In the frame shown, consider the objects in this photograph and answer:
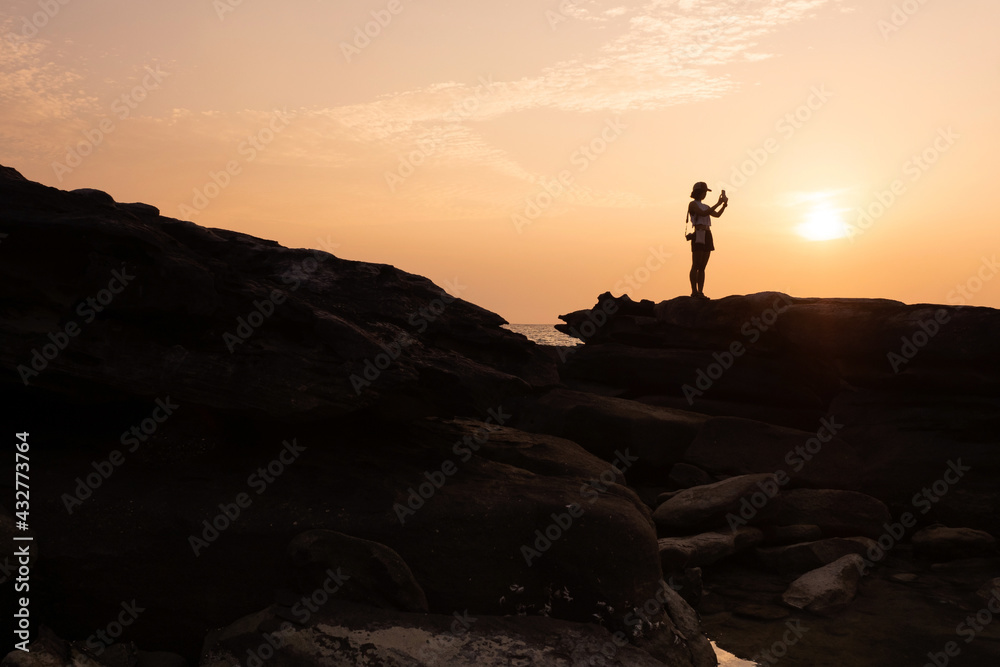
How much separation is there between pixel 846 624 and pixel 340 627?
6894 mm

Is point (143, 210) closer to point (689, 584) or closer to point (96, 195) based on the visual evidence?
point (96, 195)

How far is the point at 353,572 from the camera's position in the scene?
800 cm

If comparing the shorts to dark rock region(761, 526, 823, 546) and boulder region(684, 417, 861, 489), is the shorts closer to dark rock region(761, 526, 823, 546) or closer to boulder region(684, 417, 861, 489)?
boulder region(684, 417, 861, 489)

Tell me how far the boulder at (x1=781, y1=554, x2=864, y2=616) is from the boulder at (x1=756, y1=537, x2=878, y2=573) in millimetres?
500

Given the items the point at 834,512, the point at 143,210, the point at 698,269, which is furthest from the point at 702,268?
the point at 143,210

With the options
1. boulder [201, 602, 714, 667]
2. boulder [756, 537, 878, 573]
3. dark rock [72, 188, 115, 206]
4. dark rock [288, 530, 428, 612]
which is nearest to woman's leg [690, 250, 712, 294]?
boulder [756, 537, 878, 573]

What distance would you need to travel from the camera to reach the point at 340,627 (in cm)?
748

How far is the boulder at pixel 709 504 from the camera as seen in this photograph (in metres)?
12.4

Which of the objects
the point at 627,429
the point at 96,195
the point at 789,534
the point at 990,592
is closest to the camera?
the point at 96,195

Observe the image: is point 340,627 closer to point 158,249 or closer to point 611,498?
point 611,498

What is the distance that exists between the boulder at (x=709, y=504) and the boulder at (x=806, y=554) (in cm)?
89

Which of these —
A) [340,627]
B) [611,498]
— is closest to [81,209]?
[340,627]

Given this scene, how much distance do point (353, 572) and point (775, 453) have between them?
1087 centimetres

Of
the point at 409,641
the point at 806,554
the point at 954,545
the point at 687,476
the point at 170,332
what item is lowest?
the point at 409,641
